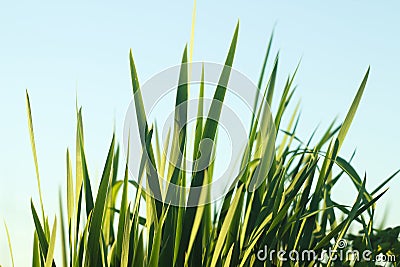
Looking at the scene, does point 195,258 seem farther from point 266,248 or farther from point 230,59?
point 230,59

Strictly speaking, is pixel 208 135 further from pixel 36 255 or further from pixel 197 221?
pixel 36 255

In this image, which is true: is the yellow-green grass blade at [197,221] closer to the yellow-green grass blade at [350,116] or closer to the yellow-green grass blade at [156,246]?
the yellow-green grass blade at [156,246]

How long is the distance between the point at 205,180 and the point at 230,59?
23 cm

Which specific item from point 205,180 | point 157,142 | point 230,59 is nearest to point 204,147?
point 205,180

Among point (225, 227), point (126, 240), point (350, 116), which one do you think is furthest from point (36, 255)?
point (350, 116)

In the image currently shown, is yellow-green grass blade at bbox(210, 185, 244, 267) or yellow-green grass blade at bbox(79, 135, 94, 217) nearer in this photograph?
yellow-green grass blade at bbox(210, 185, 244, 267)

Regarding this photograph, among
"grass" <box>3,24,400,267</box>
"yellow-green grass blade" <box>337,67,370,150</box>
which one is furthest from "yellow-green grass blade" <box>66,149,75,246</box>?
"yellow-green grass blade" <box>337,67,370,150</box>

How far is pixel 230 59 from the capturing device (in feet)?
3.66

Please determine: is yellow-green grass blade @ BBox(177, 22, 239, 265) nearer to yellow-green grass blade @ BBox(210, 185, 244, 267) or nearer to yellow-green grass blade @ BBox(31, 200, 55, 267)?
yellow-green grass blade @ BBox(210, 185, 244, 267)

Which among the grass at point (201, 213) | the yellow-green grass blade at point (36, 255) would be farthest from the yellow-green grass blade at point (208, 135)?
the yellow-green grass blade at point (36, 255)

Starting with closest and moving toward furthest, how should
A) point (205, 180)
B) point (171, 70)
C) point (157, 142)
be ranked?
point (205, 180) → point (171, 70) → point (157, 142)

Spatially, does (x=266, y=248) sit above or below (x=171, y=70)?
below

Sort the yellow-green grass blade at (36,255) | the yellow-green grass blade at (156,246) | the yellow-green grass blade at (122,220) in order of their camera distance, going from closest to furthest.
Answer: the yellow-green grass blade at (156,246), the yellow-green grass blade at (122,220), the yellow-green grass blade at (36,255)

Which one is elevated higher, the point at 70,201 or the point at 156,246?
the point at 70,201
